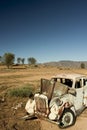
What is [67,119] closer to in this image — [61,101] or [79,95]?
[61,101]

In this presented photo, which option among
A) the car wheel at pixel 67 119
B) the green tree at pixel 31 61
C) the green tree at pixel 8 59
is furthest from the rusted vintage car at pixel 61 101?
the green tree at pixel 31 61

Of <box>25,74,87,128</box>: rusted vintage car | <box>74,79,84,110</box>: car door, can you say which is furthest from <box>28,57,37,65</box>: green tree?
<box>74,79,84,110</box>: car door

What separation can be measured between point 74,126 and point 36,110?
1.76 metres

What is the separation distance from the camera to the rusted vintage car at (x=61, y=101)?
817 centimetres

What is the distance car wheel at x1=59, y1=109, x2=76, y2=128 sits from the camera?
26.8ft

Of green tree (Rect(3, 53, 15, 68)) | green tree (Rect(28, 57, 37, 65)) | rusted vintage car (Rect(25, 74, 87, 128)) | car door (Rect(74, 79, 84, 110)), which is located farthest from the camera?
green tree (Rect(28, 57, 37, 65))

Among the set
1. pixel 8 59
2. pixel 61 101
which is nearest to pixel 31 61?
pixel 8 59

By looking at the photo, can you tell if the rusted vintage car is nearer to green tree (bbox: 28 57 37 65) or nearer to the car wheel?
the car wheel

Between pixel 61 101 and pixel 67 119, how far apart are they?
762 mm

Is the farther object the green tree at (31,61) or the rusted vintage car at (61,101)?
the green tree at (31,61)

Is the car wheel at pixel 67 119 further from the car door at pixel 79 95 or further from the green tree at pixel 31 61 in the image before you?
the green tree at pixel 31 61

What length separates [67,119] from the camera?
836cm

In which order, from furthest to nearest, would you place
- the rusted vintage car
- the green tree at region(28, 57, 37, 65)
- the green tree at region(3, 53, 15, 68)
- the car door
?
the green tree at region(28, 57, 37, 65), the green tree at region(3, 53, 15, 68), the car door, the rusted vintage car

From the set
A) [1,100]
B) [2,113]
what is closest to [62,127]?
[2,113]
